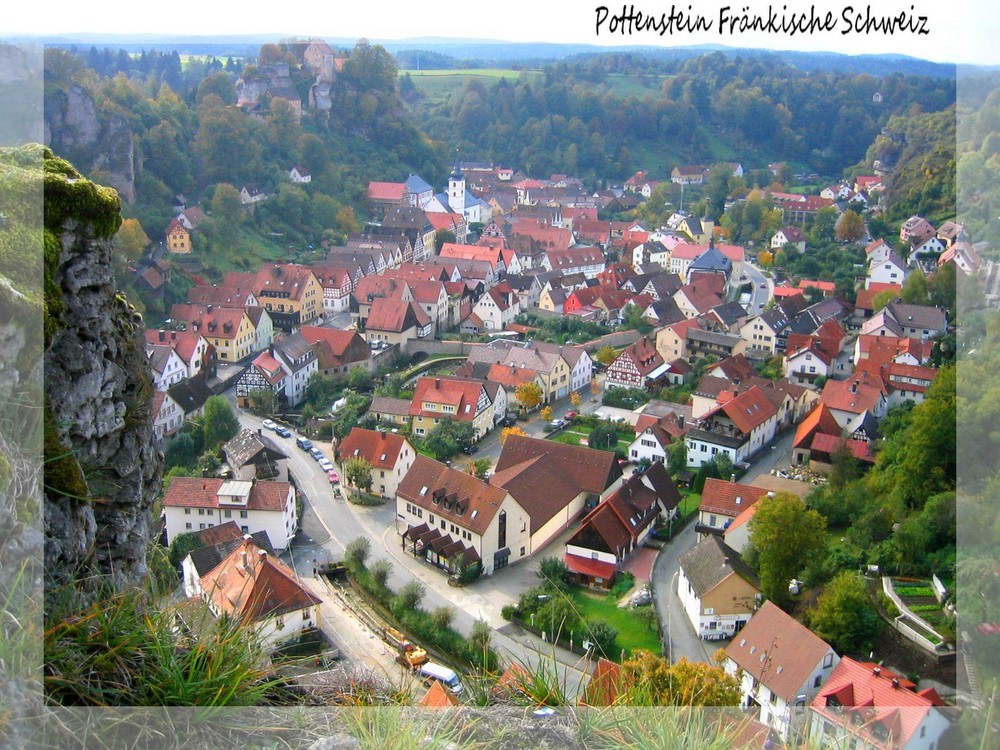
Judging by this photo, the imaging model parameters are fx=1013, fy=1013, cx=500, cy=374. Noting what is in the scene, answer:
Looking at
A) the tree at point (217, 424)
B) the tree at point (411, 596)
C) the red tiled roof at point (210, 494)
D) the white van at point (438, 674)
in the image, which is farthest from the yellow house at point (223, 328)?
the white van at point (438, 674)

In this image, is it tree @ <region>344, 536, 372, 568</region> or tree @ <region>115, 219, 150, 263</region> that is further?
tree @ <region>115, 219, 150, 263</region>

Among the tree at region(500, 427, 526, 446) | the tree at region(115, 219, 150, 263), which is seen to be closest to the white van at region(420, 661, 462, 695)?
the tree at region(500, 427, 526, 446)

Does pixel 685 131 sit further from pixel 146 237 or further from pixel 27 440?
pixel 27 440

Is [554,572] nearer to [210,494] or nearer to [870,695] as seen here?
[870,695]

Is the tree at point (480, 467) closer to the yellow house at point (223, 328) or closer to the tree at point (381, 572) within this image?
the tree at point (381, 572)

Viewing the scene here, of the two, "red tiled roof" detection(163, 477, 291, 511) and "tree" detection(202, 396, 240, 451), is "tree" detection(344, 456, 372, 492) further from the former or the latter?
"tree" detection(202, 396, 240, 451)
